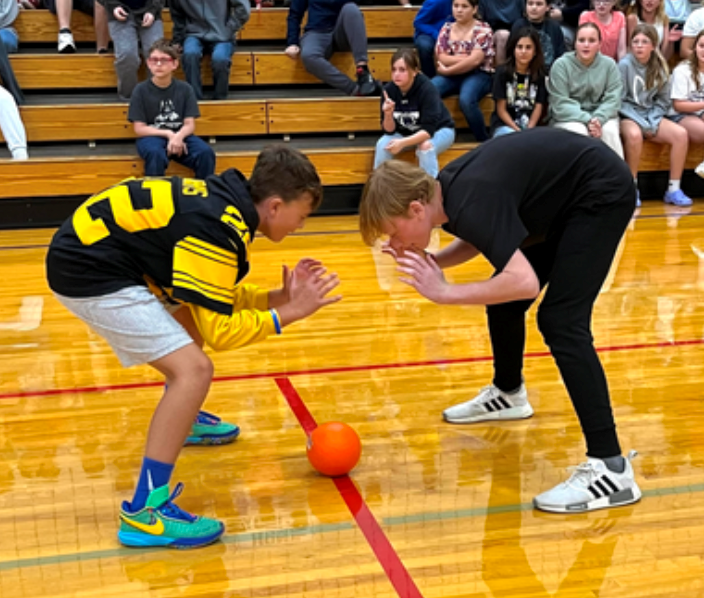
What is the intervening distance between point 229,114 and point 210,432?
17.7 feet

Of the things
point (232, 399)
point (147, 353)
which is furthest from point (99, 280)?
point (232, 399)

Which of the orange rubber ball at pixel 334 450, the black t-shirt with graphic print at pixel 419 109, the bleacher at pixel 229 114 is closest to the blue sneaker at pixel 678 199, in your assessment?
the bleacher at pixel 229 114

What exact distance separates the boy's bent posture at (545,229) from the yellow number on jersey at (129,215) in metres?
0.61

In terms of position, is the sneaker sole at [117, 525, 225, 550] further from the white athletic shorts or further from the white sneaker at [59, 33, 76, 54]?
the white sneaker at [59, 33, 76, 54]

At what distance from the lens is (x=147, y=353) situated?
2668 mm

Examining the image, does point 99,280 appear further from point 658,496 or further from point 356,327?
point 356,327

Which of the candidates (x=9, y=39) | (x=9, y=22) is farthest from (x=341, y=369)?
(x=9, y=22)

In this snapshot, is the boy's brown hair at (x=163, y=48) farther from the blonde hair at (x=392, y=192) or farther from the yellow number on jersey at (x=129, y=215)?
the blonde hair at (x=392, y=192)

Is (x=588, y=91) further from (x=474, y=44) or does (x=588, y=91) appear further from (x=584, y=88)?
(x=474, y=44)

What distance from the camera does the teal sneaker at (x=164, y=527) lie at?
265 centimetres

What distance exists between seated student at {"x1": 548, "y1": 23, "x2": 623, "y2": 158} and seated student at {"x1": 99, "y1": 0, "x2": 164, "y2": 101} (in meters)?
3.74

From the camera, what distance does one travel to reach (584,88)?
321 inches

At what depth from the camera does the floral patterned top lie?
27.4 ft

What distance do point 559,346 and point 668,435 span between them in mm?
915
